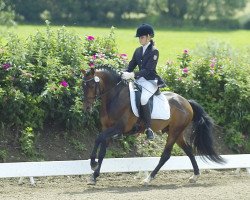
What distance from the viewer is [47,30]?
44.3 feet

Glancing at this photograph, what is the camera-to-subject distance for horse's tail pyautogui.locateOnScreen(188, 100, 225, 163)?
40.0 ft

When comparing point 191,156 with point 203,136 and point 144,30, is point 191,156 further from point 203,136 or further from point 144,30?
point 144,30

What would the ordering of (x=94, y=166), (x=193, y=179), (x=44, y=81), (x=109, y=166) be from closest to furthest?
(x=94, y=166)
(x=109, y=166)
(x=193, y=179)
(x=44, y=81)

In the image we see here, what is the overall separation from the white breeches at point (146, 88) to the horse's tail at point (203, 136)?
110cm

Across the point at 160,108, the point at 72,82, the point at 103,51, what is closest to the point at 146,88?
the point at 160,108

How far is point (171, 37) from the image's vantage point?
38812mm

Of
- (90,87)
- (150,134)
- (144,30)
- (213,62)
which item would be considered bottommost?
(150,134)

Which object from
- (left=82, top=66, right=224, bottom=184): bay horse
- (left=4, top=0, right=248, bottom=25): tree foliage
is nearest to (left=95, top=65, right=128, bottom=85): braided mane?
(left=82, top=66, right=224, bottom=184): bay horse

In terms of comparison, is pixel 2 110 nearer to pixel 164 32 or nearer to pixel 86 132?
pixel 86 132

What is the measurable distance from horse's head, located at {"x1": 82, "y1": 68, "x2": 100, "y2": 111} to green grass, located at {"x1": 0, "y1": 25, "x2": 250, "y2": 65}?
18.2 m

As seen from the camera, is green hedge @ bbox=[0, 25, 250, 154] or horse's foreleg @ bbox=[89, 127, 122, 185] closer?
horse's foreleg @ bbox=[89, 127, 122, 185]

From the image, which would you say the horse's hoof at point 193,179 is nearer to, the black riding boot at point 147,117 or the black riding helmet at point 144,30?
the black riding boot at point 147,117

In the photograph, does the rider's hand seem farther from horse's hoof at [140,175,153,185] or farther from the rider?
horse's hoof at [140,175,153,185]

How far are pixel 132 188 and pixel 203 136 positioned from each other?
190 cm
